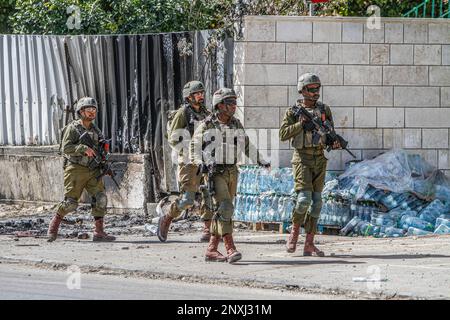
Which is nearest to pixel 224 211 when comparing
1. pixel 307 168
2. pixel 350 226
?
pixel 307 168

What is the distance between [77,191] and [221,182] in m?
2.53

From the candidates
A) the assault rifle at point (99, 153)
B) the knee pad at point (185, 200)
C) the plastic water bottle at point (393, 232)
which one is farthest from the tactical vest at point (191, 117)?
the plastic water bottle at point (393, 232)

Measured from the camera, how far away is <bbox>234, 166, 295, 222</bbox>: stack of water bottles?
13.8 m

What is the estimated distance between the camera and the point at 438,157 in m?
14.5

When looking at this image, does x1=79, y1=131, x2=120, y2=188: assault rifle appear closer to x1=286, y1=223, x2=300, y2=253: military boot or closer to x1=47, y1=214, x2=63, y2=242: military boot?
x1=47, y1=214, x2=63, y2=242: military boot

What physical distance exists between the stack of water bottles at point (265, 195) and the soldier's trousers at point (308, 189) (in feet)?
6.85

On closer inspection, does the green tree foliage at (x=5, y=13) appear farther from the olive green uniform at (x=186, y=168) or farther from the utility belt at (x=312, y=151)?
the utility belt at (x=312, y=151)

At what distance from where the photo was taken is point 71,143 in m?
12.7

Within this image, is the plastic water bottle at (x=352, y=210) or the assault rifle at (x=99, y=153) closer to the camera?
the assault rifle at (x=99, y=153)

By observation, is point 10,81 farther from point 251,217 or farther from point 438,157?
point 438,157

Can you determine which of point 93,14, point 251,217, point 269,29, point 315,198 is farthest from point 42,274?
point 93,14

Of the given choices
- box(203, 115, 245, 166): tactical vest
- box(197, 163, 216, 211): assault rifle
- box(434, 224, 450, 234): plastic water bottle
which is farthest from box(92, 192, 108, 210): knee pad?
box(434, 224, 450, 234): plastic water bottle

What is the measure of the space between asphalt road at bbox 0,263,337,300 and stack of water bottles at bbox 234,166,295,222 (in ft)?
12.6

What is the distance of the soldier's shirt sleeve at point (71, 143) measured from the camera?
12617 millimetres
